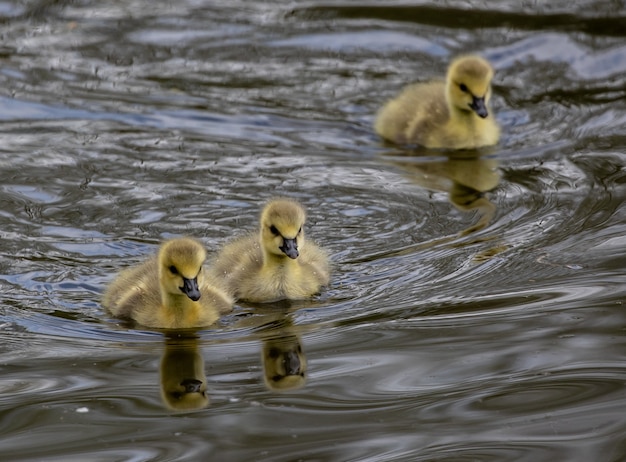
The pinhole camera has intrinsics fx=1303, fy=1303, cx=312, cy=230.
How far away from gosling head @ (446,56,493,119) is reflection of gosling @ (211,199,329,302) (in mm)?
2094

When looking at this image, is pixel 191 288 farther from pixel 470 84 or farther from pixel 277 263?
pixel 470 84

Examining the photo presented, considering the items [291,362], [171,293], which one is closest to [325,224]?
[171,293]

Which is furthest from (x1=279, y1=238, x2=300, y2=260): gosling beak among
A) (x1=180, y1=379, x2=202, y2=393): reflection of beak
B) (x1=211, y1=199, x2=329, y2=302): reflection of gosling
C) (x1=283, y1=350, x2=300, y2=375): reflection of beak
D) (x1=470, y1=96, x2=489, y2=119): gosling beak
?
(x1=470, y1=96, x2=489, y2=119): gosling beak

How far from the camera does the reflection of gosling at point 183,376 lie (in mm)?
4160

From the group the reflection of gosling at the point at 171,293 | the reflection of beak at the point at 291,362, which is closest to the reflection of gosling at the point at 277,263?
the reflection of gosling at the point at 171,293

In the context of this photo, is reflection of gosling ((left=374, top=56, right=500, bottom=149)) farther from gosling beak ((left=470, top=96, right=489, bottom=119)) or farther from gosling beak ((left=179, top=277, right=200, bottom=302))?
gosling beak ((left=179, top=277, right=200, bottom=302))

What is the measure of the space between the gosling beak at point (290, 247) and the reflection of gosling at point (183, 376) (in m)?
0.54

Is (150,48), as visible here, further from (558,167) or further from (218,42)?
(558,167)

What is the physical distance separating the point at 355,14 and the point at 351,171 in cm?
291

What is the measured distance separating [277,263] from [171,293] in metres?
0.53

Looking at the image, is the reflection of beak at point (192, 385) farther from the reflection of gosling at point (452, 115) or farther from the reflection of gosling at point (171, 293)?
the reflection of gosling at point (452, 115)

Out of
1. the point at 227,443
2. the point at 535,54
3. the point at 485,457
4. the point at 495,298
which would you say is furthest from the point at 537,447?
the point at 535,54

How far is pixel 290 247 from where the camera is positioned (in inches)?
203

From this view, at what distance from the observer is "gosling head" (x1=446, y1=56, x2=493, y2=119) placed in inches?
285
